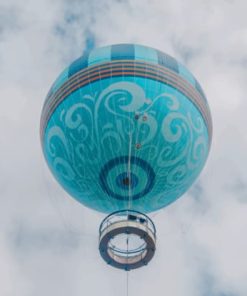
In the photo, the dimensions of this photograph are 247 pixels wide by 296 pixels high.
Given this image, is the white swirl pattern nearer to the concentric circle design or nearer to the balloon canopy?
the balloon canopy

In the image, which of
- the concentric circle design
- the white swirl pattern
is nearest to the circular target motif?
the concentric circle design

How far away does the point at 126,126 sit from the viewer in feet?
75.7

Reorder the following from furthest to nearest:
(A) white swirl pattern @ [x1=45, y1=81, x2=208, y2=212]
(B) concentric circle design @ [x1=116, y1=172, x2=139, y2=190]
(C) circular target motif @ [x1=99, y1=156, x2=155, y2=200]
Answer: (B) concentric circle design @ [x1=116, y1=172, x2=139, y2=190], (C) circular target motif @ [x1=99, y1=156, x2=155, y2=200], (A) white swirl pattern @ [x1=45, y1=81, x2=208, y2=212]

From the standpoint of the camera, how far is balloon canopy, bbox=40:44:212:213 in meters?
23.2

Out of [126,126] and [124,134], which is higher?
[126,126]

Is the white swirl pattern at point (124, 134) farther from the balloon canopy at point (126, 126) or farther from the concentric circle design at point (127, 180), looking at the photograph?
Answer: the concentric circle design at point (127, 180)

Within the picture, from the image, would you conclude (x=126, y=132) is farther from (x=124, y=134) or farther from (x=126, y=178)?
(x=126, y=178)

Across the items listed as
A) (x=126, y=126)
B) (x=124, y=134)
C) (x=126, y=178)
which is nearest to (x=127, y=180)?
(x=126, y=178)

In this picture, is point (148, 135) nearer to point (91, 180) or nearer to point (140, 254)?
point (91, 180)

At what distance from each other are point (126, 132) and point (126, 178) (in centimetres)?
200

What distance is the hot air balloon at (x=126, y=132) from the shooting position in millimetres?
23109

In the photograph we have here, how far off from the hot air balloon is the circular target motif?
0.04 m

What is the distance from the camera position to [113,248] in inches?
927

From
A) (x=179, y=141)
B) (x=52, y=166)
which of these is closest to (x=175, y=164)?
(x=179, y=141)
